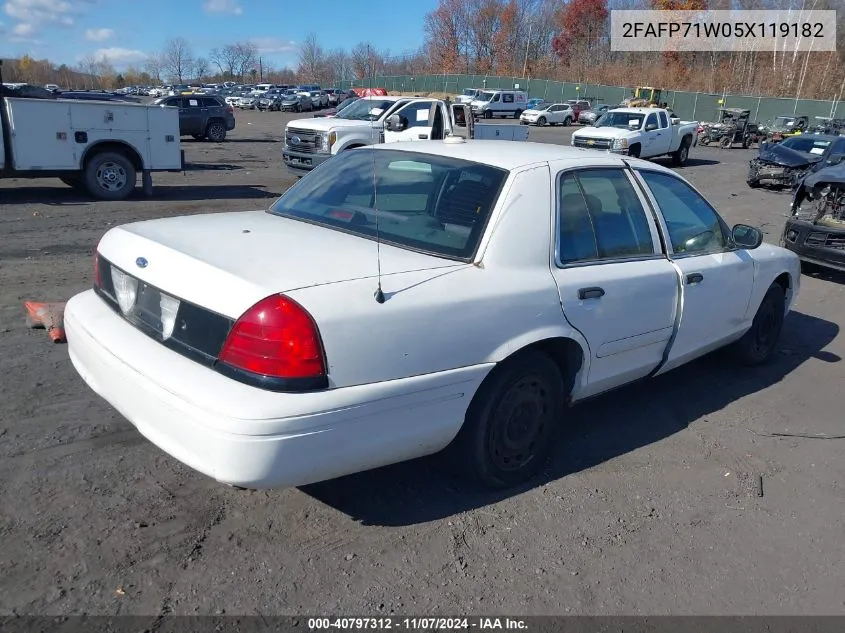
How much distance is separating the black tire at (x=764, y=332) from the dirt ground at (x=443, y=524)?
544 mm

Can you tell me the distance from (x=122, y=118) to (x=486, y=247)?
10.7 meters

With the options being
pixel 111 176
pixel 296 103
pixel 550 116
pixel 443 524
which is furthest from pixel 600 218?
pixel 296 103

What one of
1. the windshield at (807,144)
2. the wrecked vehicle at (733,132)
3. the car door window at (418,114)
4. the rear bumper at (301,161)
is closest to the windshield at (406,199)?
the rear bumper at (301,161)

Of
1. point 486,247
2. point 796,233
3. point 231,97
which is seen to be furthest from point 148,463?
point 231,97

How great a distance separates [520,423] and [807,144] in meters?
18.3

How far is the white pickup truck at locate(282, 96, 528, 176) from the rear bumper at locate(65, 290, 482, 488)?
11965 mm

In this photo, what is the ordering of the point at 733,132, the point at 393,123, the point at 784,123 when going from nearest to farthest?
the point at 393,123, the point at 784,123, the point at 733,132

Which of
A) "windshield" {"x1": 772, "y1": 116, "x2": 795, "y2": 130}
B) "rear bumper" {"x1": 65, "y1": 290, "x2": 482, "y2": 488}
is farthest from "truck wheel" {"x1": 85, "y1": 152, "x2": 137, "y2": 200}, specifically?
"windshield" {"x1": 772, "y1": 116, "x2": 795, "y2": 130}

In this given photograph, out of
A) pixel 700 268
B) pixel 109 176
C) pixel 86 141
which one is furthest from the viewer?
pixel 109 176

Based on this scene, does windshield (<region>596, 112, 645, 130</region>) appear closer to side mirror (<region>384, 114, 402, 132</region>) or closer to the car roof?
side mirror (<region>384, 114, 402, 132</region>)

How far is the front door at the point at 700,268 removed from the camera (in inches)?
172

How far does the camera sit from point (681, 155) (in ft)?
82.2

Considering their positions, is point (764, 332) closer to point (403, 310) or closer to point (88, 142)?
point (403, 310)

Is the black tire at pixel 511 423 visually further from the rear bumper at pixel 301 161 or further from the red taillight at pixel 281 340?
the rear bumper at pixel 301 161
